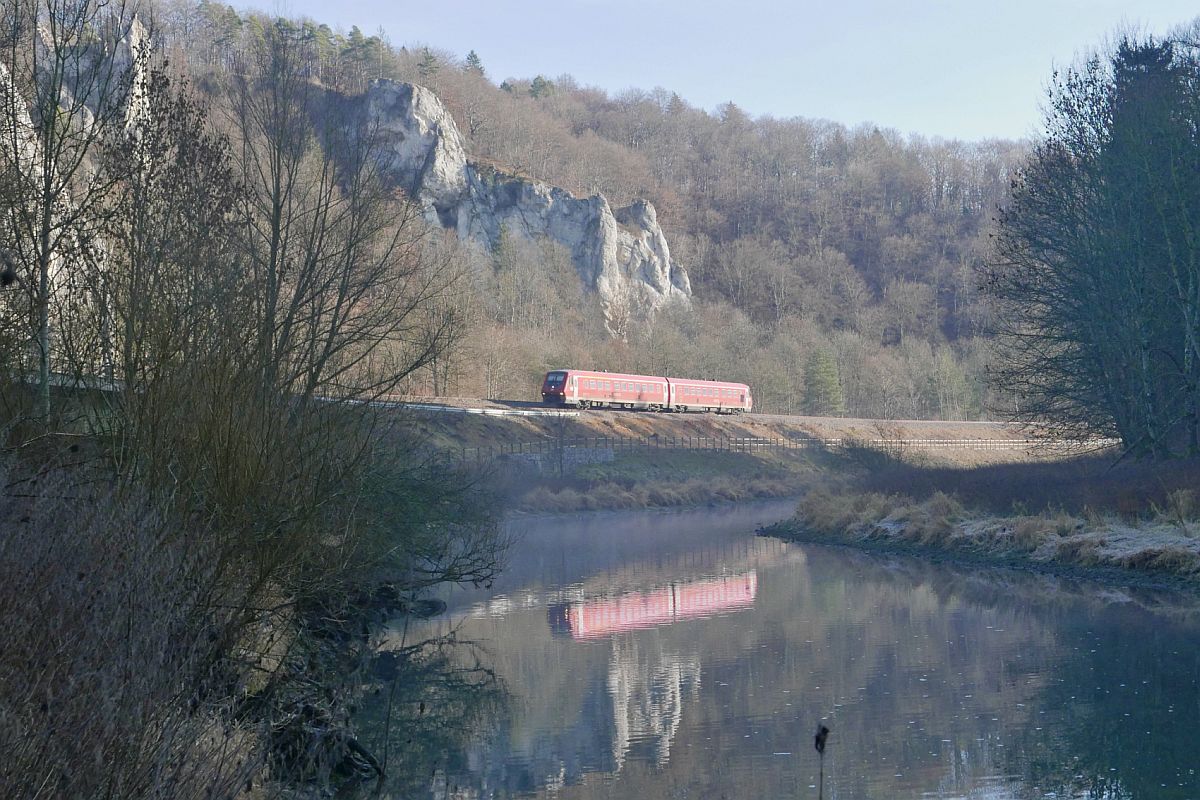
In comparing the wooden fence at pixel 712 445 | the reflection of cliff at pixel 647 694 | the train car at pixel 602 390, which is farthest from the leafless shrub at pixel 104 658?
the train car at pixel 602 390

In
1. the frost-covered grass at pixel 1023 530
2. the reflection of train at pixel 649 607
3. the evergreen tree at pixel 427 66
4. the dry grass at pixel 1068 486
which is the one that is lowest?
the reflection of train at pixel 649 607

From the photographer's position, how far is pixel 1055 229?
2550cm

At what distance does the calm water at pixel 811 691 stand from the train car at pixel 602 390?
104 ft

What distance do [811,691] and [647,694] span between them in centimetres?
184

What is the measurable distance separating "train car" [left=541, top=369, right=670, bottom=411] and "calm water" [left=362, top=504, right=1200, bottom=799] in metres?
31.7

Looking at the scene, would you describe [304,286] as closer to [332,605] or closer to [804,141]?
[332,605]

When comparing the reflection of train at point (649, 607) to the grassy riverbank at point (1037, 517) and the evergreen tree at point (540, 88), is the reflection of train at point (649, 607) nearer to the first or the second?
the grassy riverbank at point (1037, 517)

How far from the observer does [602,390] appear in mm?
55375

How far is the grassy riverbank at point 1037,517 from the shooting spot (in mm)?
19516

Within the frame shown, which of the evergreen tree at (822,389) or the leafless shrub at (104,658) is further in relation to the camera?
the evergreen tree at (822,389)

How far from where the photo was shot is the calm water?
31.4 ft

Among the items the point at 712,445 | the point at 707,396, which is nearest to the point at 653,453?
the point at 712,445

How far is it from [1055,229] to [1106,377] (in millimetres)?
3598

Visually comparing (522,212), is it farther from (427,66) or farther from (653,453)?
(653,453)
